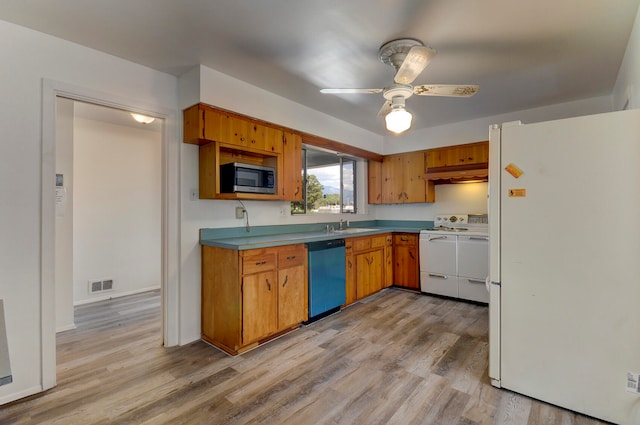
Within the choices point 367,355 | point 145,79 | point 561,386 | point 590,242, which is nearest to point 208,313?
point 367,355

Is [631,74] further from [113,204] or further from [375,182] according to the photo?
[113,204]

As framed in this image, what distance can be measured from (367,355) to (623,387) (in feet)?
5.11

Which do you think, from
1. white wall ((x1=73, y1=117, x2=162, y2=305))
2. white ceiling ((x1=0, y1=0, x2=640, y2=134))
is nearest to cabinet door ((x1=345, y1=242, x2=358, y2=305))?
white ceiling ((x1=0, y1=0, x2=640, y2=134))

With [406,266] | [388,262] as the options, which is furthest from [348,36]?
[406,266]

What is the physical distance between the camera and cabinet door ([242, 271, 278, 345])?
8.31 feet

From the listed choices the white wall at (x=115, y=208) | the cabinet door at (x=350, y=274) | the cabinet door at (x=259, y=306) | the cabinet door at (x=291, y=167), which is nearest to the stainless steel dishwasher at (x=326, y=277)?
the cabinet door at (x=350, y=274)

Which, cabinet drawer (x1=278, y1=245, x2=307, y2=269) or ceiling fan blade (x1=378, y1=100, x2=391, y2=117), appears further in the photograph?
cabinet drawer (x1=278, y1=245, x2=307, y2=269)

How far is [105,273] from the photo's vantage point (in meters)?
4.12

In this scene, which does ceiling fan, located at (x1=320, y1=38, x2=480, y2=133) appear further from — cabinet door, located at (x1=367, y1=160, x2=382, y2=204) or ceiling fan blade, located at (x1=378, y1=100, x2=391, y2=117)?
cabinet door, located at (x1=367, y1=160, x2=382, y2=204)

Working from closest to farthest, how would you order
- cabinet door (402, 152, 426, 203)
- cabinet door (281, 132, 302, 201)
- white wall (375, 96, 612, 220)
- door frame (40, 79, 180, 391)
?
1. door frame (40, 79, 180, 391)
2. cabinet door (281, 132, 302, 201)
3. white wall (375, 96, 612, 220)
4. cabinet door (402, 152, 426, 203)

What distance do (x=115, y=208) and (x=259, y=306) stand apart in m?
2.99

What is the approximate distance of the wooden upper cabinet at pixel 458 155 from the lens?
13.3 ft

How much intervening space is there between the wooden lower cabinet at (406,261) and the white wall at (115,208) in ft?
11.9

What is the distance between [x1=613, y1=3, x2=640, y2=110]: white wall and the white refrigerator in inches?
23.7
